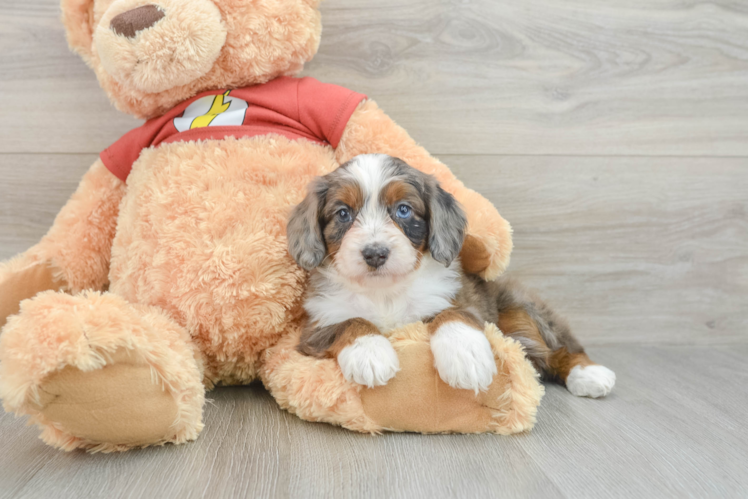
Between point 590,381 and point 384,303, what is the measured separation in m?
0.82

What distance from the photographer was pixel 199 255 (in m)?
1.72

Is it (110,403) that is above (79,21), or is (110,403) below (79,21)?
below

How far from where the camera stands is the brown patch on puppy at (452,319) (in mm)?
1621

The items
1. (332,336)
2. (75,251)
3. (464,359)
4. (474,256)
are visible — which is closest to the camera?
(464,359)

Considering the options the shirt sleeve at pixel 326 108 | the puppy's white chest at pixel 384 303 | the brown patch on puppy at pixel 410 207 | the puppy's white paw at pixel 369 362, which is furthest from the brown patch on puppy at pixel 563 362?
the shirt sleeve at pixel 326 108

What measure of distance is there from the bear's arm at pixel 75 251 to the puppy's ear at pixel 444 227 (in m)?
1.28

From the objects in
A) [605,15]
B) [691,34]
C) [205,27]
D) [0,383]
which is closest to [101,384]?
[0,383]

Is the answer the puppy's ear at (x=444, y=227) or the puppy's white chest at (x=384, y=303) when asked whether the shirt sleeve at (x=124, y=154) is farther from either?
the puppy's ear at (x=444, y=227)

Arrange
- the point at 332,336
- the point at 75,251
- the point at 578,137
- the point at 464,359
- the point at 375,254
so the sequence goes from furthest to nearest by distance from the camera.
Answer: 1. the point at 578,137
2. the point at 75,251
3. the point at 332,336
4. the point at 375,254
5. the point at 464,359

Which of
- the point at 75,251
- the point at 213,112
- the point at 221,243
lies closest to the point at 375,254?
the point at 221,243

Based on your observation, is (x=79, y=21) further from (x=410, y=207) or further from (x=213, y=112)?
(x=410, y=207)

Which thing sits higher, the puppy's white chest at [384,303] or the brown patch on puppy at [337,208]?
the brown patch on puppy at [337,208]

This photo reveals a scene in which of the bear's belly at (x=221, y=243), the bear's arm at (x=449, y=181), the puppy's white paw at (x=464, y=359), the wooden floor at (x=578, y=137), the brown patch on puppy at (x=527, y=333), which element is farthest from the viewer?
the wooden floor at (x=578, y=137)

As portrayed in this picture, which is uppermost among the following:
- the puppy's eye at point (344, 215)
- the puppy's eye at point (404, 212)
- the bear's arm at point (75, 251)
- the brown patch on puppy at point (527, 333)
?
the puppy's eye at point (404, 212)
